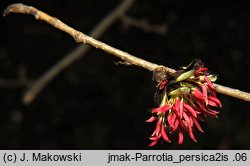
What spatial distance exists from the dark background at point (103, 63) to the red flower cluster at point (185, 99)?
2440mm

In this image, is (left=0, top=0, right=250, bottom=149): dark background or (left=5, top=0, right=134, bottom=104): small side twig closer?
(left=5, top=0, right=134, bottom=104): small side twig

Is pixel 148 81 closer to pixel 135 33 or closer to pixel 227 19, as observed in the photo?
pixel 135 33

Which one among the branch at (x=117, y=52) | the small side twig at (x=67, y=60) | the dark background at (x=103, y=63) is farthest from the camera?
the dark background at (x=103, y=63)

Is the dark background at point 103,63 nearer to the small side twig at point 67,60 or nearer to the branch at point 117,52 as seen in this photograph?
the small side twig at point 67,60

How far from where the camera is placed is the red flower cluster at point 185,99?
1577mm

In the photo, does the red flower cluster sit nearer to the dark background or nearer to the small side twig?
the small side twig

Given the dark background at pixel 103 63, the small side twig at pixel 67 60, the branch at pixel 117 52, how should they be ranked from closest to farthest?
the branch at pixel 117 52 < the small side twig at pixel 67 60 < the dark background at pixel 103 63

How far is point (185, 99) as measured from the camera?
169cm

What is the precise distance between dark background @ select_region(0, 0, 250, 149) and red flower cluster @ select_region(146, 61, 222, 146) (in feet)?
8.01

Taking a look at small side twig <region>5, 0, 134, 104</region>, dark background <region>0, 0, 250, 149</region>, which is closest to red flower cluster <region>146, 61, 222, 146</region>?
small side twig <region>5, 0, 134, 104</region>

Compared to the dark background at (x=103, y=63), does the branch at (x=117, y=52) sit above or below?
below

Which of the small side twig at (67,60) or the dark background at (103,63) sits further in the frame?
the dark background at (103,63)

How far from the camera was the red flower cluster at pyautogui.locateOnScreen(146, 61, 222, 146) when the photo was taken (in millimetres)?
1577

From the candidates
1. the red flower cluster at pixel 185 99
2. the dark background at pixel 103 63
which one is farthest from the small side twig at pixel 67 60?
the red flower cluster at pixel 185 99
